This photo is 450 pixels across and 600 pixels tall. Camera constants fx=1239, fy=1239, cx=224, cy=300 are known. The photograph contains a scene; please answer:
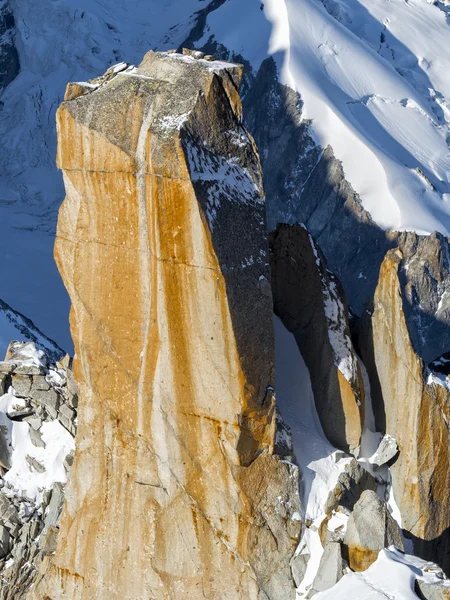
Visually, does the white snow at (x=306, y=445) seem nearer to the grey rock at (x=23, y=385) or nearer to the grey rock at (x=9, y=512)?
the grey rock at (x=23, y=385)

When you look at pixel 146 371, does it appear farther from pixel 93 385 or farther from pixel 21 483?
pixel 21 483

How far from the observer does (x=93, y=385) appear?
71.5 feet

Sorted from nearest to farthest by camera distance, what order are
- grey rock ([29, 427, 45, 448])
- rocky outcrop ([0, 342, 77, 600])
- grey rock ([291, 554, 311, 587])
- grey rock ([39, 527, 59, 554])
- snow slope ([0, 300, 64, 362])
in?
grey rock ([291, 554, 311, 587]) < grey rock ([39, 527, 59, 554]) < rocky outcrop ([0, 342, 77, 600]) < grey rock ([29, 427, 45, 448]) < snow slope ([0, 300, 64, 362])

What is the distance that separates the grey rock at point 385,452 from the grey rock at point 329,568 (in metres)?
2.58

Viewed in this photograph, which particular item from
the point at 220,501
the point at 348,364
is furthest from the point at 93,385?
the point at 348,364

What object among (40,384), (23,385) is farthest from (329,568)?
(23,385)

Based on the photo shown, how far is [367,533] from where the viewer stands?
19.8 m

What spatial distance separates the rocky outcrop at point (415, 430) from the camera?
22109mm

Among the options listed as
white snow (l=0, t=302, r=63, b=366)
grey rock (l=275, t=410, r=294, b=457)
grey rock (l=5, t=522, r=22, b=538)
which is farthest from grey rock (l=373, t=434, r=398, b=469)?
white snow (l=0, t=302, r=63, b=366)

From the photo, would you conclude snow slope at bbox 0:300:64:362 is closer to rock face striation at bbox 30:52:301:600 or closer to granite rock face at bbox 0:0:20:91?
rock face striation at bbox 30:52:301:600

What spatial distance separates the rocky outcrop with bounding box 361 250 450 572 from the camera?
72.5 feet

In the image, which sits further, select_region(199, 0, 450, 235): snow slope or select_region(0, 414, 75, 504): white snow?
select_region(199, 0, 450, 235): snow slope

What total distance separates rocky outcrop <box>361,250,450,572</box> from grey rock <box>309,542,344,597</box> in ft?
7.91

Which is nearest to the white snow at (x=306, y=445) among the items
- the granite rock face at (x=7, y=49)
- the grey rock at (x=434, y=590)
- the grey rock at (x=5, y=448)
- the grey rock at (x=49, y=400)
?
the grey rock at (x=434, y=590)
